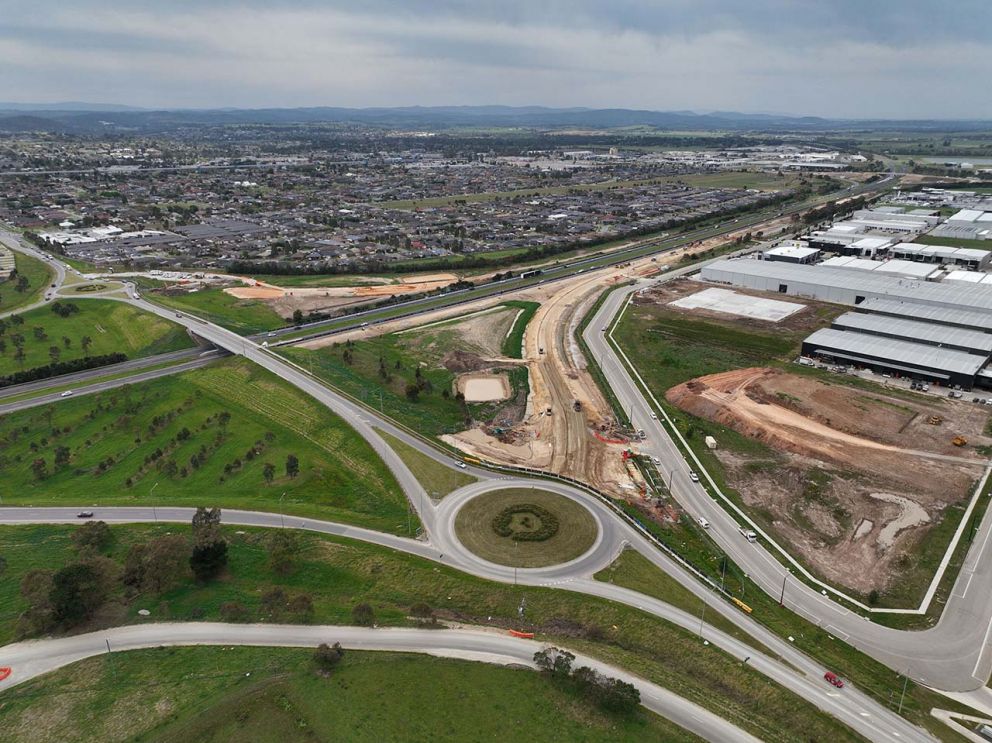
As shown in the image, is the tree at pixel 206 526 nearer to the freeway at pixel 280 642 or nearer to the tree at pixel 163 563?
the tree at pixel 163 563

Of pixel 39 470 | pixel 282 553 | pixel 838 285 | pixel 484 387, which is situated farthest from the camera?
pixel 838 285

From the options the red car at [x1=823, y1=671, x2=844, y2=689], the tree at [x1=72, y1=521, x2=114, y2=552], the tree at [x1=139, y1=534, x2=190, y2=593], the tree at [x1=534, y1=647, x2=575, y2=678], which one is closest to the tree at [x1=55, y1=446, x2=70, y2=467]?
the tree at [x1=72, y1=521, x2=114, y2=552]

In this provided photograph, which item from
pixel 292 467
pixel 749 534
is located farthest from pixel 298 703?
pixel 749 534

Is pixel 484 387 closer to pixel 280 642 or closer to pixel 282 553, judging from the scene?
pixel 282 553

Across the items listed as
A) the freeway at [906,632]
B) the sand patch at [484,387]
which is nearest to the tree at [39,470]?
→ the sand patch at [484,387]

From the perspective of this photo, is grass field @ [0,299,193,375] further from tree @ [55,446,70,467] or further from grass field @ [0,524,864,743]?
grass field @ [0,524,864,743]
